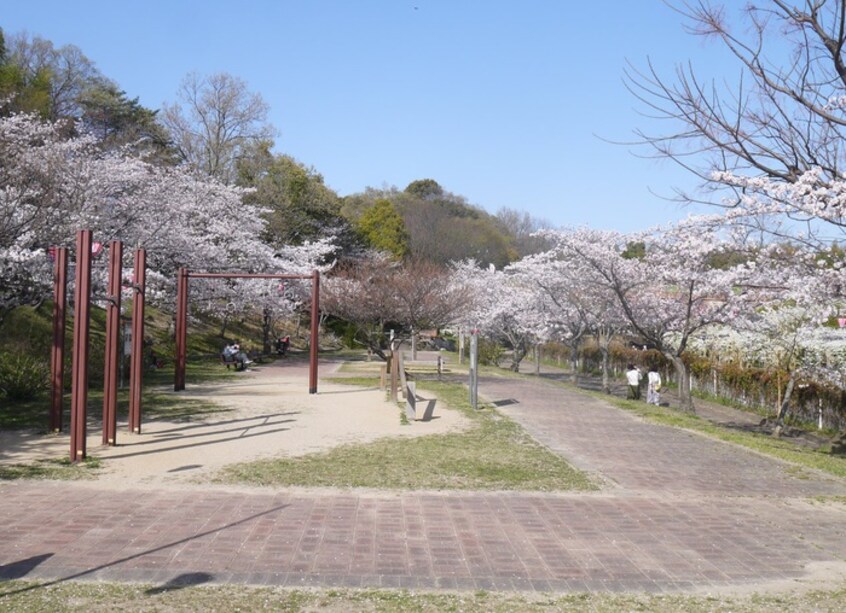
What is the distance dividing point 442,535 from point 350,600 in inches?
69.1

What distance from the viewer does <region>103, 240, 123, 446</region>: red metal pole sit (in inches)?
420

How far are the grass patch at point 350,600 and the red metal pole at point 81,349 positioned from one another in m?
4.68

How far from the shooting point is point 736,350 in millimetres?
28266

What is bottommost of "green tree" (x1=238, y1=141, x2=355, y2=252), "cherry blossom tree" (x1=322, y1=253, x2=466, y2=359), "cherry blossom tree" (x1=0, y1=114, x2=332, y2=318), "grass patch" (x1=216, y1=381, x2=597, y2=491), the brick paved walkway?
the brick paved walkway

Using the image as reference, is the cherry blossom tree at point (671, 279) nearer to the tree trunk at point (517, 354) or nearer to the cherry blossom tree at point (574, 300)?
the cherry blossom tree at point (574, 300)

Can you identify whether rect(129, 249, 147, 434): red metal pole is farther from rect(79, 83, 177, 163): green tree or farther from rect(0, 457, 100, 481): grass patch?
rect(79, 83, 177, 163): green tree

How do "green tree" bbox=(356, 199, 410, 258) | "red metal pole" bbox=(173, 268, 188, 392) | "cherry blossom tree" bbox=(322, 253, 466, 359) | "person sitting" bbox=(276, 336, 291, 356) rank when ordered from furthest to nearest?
"green tree" bbox=(356, 199, 410, 258), "person sitting" bbox=(276, 336, 291, 356), "cherry blossom tree" bbox=(322, 253, 466, 359), "red metal pole" bbox=(173, 268, 188, 392)

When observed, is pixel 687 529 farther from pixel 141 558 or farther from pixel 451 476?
pixel 141 558

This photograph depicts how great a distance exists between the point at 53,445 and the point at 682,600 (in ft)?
28.2

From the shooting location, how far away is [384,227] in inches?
2239

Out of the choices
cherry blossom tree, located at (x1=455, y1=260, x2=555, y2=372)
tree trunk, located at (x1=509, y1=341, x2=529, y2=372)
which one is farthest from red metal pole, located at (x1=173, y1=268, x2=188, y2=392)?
tree trunk, located at (x1=509, y1=341, x2=529, y2=372)

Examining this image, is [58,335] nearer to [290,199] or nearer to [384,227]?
[290,199]

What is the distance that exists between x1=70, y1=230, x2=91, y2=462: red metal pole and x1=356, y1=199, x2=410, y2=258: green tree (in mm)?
45545

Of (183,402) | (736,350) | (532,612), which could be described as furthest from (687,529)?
(736,350)
